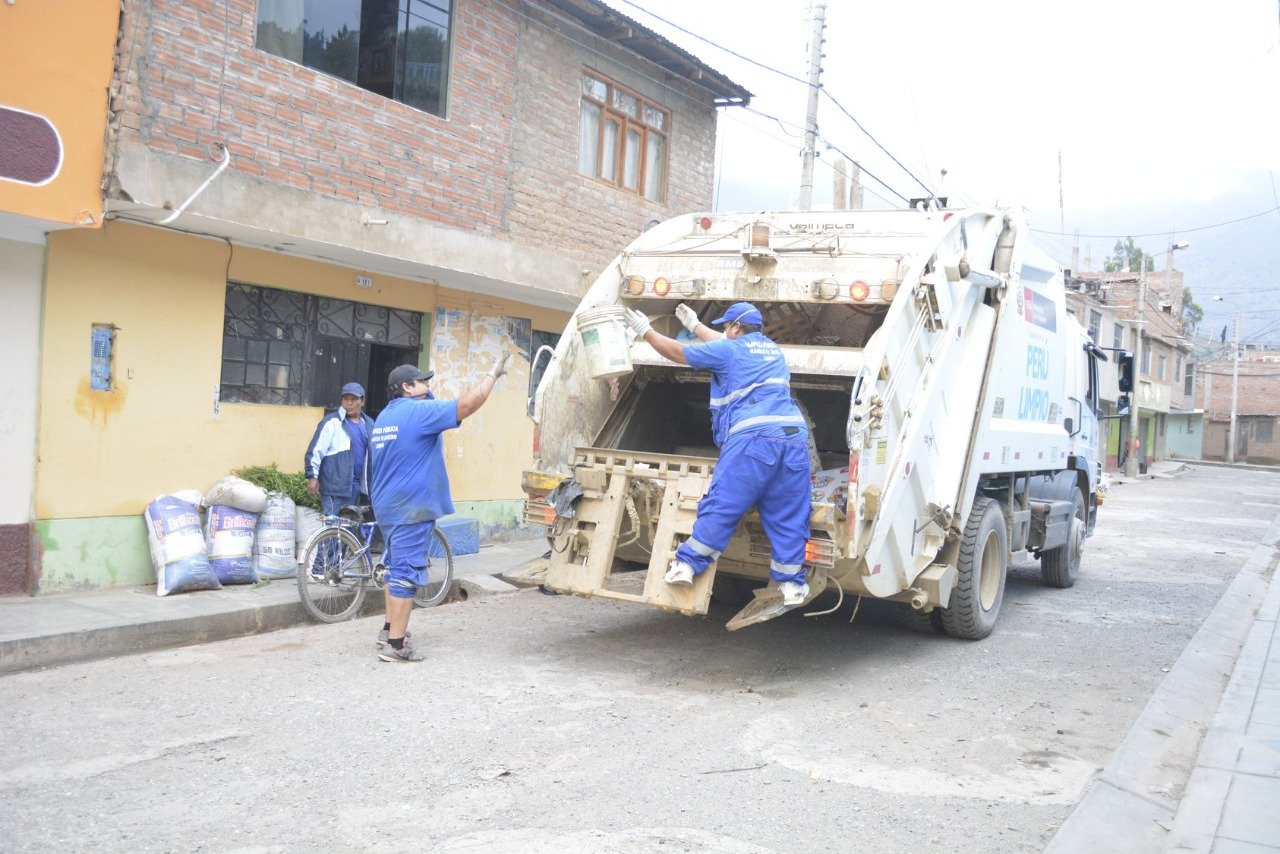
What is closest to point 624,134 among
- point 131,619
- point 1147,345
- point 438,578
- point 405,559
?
point 438,578

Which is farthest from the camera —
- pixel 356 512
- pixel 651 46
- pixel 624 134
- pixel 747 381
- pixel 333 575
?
pixel 624 134

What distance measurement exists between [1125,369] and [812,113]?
17.8ft

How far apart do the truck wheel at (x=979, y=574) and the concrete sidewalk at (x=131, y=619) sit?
9.28 feet

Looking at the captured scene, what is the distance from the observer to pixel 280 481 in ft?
26.6

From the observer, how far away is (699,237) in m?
6.86

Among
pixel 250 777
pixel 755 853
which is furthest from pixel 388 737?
pixel 755 853

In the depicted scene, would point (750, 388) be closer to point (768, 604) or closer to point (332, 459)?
point (768, 604)

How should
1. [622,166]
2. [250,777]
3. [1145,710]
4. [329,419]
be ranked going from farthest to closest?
[622,166] < [329,419] < [1145,710] < [250,777]

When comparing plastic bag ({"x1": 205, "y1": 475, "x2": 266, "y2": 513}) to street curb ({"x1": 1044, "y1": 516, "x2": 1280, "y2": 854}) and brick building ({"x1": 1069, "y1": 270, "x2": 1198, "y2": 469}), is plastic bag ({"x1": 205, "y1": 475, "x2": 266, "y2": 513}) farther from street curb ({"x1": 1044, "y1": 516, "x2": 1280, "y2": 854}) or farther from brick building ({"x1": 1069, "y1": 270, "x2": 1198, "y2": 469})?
brick building ({"x1": 1069, "y1": 270, "x2": 1198, "y2": 469})

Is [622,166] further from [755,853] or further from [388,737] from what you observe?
[755,853]

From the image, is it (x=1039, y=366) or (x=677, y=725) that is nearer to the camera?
(x=677, y=725)

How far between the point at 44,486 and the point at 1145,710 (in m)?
6.74

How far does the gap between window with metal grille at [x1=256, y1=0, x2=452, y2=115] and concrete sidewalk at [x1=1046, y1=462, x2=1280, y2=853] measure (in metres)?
7.30

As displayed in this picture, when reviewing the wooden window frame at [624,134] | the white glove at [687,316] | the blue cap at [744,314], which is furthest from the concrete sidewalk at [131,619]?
the wooden window frame at [624,134]
